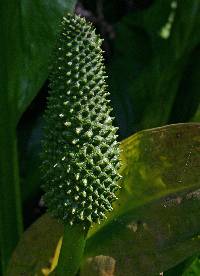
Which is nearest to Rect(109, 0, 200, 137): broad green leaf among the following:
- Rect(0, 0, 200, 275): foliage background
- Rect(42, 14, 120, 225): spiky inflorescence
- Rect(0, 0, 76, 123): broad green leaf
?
Rect(0, 0, 200, 275): foliage background

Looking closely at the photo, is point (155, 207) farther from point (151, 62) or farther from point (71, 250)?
point (151, 62)

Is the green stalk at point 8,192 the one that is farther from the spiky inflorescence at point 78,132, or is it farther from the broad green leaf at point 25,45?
the spiky inflorescence at point 78,132

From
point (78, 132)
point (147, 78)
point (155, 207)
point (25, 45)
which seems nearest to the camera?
point (78, 132)

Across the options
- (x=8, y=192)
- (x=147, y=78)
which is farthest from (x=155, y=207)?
(x=147, y=78)

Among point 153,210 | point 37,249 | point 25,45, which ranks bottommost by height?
point 37,249

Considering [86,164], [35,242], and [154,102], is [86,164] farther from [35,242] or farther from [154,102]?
[154,102]

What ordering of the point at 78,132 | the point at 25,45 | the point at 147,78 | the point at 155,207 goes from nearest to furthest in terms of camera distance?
the point at 78,132 < the point at 155,207 < the point at 25,45 < the point at 147,78

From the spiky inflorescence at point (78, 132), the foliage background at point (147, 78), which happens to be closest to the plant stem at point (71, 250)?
the spiky inflorescence at point (78, 132)

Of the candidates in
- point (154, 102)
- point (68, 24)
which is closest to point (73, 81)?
point (68, 24)
